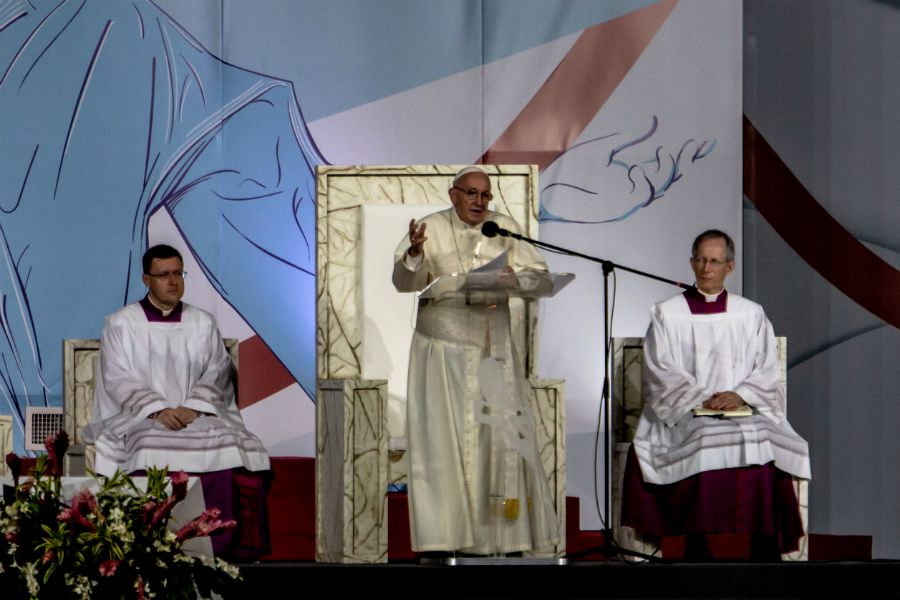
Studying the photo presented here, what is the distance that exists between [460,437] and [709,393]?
4.67 feet

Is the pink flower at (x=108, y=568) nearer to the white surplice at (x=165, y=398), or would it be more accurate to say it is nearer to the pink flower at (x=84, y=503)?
the pink flower at (x=84, y=503)

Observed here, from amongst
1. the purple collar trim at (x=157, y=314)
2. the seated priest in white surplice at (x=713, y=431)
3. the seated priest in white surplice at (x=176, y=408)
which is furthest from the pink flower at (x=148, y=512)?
the purple collar trim at (x=157, y=314)

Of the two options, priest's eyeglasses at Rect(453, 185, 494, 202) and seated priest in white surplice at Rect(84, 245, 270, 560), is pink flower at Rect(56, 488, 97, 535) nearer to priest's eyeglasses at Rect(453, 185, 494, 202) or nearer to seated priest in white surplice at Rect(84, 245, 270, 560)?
seated priest in white surplice at Rect(84, 245, 270, 560)

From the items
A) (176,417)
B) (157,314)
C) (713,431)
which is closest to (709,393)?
(713,431)

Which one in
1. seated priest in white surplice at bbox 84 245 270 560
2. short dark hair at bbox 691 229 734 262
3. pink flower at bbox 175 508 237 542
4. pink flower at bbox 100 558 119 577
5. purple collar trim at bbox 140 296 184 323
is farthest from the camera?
purple collar trim at bbox 140 296 184 323

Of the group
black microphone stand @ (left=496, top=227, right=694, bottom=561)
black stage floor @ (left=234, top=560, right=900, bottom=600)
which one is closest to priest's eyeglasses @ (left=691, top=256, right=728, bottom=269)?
black microphone stand @ (left=496, top=227, right=694, bottom=561)

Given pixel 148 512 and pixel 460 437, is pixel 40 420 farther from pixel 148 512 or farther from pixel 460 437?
pixel 148 512

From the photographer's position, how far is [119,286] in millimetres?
8609

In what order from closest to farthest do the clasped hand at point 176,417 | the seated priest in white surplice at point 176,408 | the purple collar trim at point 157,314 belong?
the seated priest in white surplice at point 176,408 → the clasped hand at point 176,417 → the purple collar trim at point 157,314

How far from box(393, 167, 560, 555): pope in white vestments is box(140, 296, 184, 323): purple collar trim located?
144 cm

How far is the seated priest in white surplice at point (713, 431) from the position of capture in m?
6.85

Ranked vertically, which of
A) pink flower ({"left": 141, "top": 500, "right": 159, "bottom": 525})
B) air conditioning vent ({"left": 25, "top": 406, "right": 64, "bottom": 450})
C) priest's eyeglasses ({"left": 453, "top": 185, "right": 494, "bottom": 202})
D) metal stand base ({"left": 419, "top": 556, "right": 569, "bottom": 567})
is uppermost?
priest's eyeglasses ({"left": 453, "top": 185, "right": 494, "bottom": 202})

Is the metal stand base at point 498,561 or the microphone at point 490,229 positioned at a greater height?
the microphone at point 490,229

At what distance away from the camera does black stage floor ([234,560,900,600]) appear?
6.03 meters
